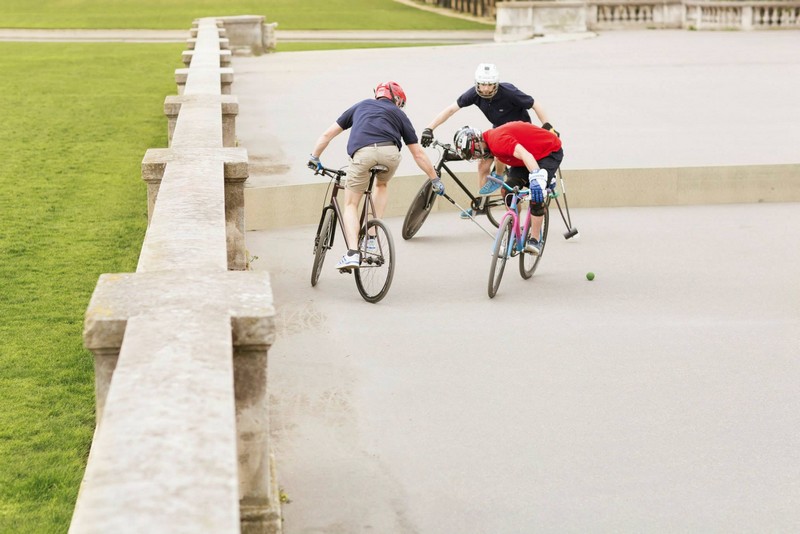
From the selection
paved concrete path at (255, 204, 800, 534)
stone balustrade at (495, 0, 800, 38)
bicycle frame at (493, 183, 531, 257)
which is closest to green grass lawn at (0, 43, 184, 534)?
paved concrete path at (255, 204, 800, 534)

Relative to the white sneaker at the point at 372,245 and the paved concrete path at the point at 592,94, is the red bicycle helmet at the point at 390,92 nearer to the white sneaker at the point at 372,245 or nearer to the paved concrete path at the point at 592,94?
the white sneaker at the point at 372,245

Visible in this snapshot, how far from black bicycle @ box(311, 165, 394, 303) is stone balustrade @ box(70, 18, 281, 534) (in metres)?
2.72

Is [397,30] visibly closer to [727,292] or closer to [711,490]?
[727,292]

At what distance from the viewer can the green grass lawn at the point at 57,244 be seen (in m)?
6.68

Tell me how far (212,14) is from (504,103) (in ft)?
132

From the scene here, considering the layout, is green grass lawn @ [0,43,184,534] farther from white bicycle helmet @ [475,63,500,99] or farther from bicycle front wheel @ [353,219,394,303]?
white bicycle helmet @ [475,63,500,99]

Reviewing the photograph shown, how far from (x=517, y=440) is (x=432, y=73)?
73.1ft

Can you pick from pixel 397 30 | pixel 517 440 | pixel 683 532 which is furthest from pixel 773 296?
pixel 397 30

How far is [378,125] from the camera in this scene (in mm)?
10359

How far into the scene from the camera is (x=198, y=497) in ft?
10.8

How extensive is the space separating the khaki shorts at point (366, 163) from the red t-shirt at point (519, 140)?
1.02 meters

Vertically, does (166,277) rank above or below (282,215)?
above

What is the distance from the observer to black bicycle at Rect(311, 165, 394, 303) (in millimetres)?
10188

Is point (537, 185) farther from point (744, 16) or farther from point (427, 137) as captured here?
point (744, 16)
